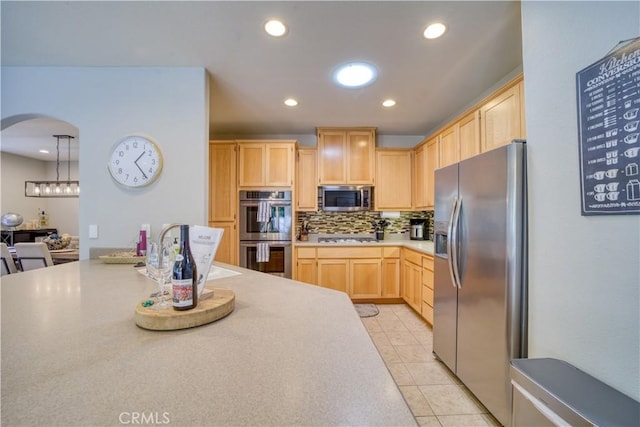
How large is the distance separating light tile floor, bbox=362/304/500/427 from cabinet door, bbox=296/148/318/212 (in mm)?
1712

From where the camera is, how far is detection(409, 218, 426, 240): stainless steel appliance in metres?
3.84

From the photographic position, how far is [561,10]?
126 cm

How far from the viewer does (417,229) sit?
3861 mm

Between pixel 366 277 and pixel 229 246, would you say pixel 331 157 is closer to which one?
pixel 366 277

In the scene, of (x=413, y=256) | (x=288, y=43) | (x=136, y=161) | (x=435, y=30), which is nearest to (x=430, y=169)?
(x=413, y=256)

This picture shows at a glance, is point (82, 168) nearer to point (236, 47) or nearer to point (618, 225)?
point (236, 47)

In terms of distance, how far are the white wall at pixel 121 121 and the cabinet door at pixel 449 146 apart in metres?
2.41

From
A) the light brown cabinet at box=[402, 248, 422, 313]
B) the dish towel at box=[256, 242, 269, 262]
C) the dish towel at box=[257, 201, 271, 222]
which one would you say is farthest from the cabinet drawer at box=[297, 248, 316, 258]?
the light brown cabinet at box=[402, 248, 422, 313]

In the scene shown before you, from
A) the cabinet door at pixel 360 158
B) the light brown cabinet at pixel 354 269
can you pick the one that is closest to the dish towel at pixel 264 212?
the light brown cabinet at pixel 354 269

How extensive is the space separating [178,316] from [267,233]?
269 cm

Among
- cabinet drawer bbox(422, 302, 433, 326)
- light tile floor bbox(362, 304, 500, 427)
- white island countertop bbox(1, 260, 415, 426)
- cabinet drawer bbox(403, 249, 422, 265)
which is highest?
white island countertop bbox(1, 260, 415, 426)

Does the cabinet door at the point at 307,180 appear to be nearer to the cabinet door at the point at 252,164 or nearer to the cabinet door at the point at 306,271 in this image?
the cabinet door at the point at 252,164

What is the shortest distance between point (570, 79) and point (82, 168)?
325 cm

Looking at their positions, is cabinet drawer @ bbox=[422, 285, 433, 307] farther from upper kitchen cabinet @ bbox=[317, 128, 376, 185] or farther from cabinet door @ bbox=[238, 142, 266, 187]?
cabinet door @ bbox=[238, 142, 266, 187]
